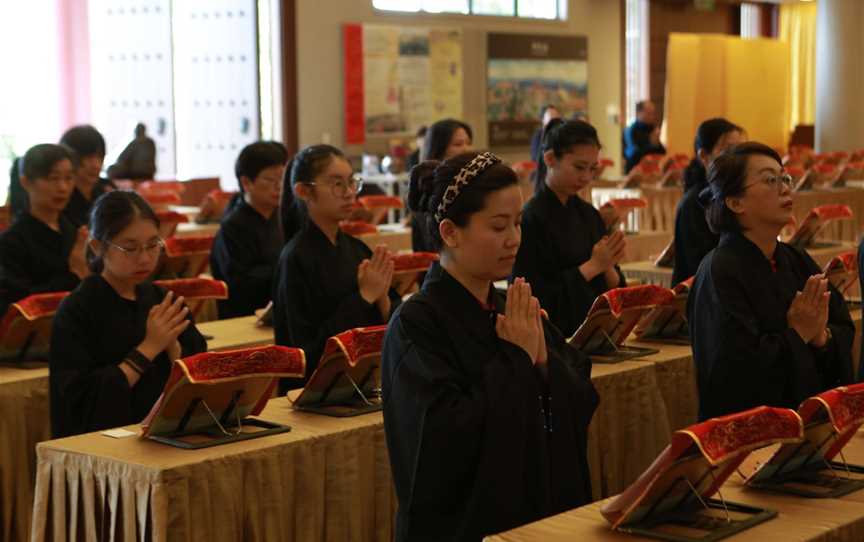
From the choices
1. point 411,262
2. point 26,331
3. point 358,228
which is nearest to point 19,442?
point 26,331

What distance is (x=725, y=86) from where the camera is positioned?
21.0 m

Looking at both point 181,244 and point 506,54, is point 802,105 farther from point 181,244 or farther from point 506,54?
point 181,244

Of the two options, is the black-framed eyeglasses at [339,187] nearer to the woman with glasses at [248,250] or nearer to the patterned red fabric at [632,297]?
the patterned red fabric at [632,297]

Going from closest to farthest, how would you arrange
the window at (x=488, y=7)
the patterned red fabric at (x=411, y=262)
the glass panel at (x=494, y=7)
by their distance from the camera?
the patterned red fabric at (x=411, y=262) < the window at (x=488, y=7) < the glass panel at (x=494, y=7)

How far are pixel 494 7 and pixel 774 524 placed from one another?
49.1ft

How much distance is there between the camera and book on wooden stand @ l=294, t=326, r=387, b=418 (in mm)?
3676

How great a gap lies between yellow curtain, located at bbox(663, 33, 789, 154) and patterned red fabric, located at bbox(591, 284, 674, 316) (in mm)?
15970

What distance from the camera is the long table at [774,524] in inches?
98.8

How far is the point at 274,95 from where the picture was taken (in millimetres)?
14508

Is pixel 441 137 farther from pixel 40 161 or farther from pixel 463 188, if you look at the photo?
pixel 463 188

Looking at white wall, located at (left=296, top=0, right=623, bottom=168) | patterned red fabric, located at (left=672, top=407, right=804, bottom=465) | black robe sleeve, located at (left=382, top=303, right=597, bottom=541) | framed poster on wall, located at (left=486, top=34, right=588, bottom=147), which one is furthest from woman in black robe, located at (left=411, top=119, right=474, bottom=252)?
framed poster on wall, located at (left=486, top=34, right=588, bottom=147)

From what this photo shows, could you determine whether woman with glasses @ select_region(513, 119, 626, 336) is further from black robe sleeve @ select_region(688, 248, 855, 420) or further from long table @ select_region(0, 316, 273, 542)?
long table @ select_region(0, 316, 273, 542)

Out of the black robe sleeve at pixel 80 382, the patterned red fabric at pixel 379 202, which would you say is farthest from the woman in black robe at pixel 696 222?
the patterned red fabric at pixel 379 202

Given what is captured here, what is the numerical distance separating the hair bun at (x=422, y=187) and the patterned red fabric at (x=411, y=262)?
1.96 metres
